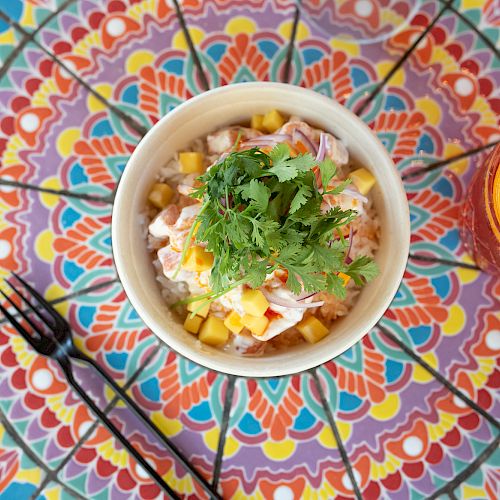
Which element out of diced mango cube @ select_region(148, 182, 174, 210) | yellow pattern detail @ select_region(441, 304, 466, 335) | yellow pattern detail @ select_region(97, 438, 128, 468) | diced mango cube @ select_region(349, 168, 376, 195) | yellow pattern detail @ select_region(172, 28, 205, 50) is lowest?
yellow pattern detail @ select_region(97, 438, 128, 468)

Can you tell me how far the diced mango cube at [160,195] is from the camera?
1427 millimetres

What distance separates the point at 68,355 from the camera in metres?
1.51

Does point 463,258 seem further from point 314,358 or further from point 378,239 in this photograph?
point 314,358

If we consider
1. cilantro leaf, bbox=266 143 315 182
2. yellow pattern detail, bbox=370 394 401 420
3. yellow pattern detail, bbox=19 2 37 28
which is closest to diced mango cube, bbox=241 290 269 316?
cilantro leaf, bbox=266 143 315 182

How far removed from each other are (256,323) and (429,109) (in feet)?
2.64

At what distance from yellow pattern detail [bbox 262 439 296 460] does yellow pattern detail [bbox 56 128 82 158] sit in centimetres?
97

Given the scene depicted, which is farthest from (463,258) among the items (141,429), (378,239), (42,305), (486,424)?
(42,305)

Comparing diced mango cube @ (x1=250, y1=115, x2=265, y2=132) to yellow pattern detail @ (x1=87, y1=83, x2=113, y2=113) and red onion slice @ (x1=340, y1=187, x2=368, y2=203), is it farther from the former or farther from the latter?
yellow pattern detail @ (x1=87, y1=83, x2=113, y2=113)

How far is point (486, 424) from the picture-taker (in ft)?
5.07

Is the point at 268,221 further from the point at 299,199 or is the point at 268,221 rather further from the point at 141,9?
the point at 141,9

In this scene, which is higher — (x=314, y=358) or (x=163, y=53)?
(x=163, y=53)

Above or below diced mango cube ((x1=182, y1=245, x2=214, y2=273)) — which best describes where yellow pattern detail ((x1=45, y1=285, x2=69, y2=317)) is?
below

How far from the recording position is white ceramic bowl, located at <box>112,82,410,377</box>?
4.23 ft

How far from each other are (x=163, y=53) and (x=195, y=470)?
3.74 feet
